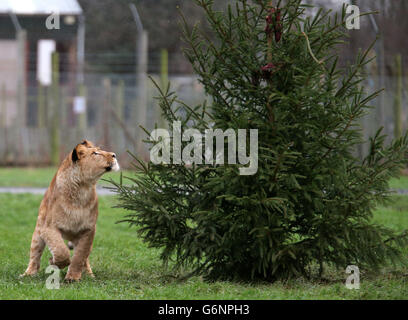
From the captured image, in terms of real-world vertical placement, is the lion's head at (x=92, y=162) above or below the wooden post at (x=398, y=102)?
below

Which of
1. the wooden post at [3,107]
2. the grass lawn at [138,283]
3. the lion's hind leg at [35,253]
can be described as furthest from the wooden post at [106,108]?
the lion's hind leg at [35,253]

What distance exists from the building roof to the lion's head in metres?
14.1

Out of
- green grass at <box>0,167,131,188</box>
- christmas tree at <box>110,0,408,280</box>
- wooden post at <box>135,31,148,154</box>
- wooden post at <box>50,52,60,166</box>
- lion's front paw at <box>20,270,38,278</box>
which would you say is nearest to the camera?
christmas tree at <box>110,0,408,280</box>

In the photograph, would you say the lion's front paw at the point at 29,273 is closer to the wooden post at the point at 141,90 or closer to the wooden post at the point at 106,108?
the wooden post at the point at 141,90

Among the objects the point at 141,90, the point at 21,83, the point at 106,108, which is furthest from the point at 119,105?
the point at 21,83

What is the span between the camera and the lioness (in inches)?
264

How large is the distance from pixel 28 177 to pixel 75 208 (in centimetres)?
1114

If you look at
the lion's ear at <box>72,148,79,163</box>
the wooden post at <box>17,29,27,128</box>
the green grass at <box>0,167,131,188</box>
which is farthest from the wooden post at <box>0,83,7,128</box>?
the lion's ear at <box>72,148,79,163</box>

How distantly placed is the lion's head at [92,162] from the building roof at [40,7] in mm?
14061

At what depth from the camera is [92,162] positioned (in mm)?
6758

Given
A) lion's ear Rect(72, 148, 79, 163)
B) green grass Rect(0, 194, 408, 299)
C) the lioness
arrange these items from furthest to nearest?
lion's ear Rect(72, 148, 79, 163), the lioness, green grass Rect(0, 194, 408, 299)

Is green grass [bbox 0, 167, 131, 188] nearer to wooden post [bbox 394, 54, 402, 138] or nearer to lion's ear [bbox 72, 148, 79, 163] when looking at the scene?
wooden post [bbox 394, 54, 402, 138]

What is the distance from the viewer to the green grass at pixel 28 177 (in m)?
16.0
